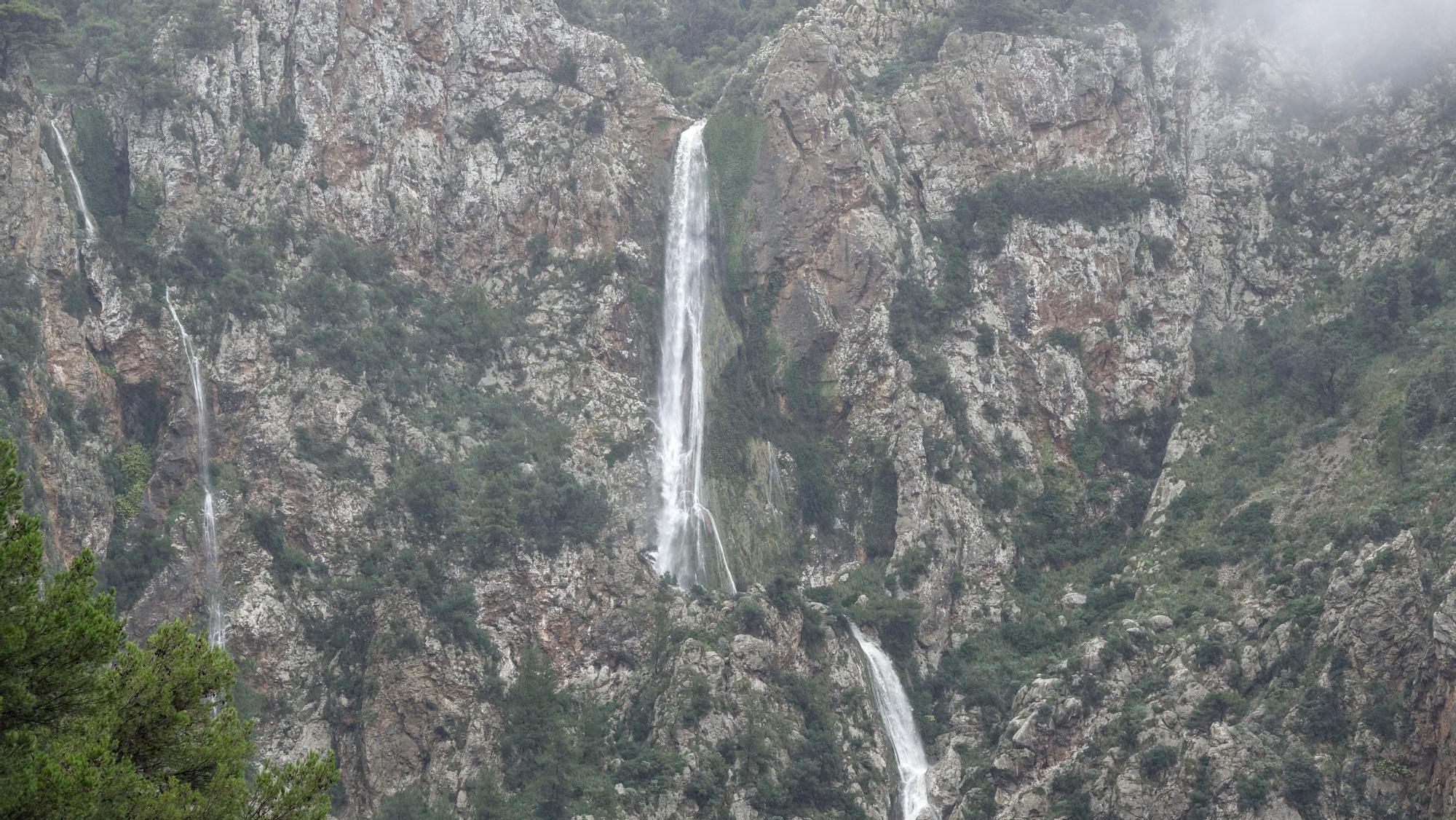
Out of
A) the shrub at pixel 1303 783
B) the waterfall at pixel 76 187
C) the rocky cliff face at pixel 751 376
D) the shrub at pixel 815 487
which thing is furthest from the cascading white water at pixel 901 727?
the waterfall at pixel 76 187

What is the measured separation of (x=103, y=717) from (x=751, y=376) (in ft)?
177

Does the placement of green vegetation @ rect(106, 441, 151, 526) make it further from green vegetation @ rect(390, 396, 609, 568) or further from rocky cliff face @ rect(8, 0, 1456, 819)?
green vegetation @ rect(390, 396, 609, 568)

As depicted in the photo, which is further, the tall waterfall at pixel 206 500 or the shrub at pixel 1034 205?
the shrub at pixel 1034 205

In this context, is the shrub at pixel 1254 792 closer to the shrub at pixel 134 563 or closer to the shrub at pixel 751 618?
the shrub at pixel 751 618

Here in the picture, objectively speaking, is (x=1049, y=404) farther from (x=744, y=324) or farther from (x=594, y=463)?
(x=594, y=463)

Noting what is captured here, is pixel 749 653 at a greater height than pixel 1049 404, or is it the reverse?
pixel 1049 404

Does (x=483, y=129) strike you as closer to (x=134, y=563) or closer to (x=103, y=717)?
(x=134, y=563)

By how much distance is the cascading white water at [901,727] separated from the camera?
66.2 metres

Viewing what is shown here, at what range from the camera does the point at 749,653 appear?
66.9 metres

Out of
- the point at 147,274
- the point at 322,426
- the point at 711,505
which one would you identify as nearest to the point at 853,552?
the point at 711,505

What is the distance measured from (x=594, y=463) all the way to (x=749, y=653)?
12.8 m

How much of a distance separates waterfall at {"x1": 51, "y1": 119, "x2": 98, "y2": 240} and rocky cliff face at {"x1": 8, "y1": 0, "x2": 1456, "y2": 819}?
0.70 metres

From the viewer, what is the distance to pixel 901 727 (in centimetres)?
6888

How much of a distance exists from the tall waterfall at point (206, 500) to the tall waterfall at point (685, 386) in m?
19.8
